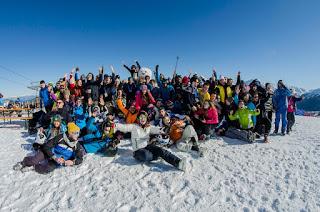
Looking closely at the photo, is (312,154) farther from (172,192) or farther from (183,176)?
(172,192)

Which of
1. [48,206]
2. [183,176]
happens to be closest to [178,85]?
Result: [183,176]

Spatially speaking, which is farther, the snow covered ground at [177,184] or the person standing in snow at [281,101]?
the person standing in snow at [281,101]

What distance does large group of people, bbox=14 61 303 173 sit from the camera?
7.50m

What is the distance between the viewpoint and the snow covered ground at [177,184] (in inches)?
212

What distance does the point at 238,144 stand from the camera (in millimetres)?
9539

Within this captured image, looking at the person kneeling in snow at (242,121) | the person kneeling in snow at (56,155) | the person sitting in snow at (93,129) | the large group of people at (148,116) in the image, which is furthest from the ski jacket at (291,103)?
the person kneeling in snow at (56,155)

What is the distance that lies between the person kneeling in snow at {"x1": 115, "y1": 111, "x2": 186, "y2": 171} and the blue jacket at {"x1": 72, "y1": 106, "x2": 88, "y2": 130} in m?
2.02

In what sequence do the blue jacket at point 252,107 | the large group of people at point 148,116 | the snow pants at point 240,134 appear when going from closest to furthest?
1. the large group of people at point 148,116
2. the snow pants at point 240,134
3. the blue jacket at point 252,107

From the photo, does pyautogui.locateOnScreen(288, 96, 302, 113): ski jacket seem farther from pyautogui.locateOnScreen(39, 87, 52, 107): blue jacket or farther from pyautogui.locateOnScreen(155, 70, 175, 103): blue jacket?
pyautogui.locateOnScreen(39, 87, 52, 107): blue jacket

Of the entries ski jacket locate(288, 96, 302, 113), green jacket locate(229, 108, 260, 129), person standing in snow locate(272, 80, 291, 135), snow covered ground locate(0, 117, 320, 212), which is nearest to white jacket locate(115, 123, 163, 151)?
snow covered ground locate(0, 117, 320, 212)

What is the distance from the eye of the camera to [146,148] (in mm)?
7734

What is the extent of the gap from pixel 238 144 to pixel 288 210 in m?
4.55

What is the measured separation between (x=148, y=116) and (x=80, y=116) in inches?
123

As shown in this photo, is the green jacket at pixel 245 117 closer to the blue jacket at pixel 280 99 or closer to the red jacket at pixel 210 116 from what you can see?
the red jacket at pixel 210 116
